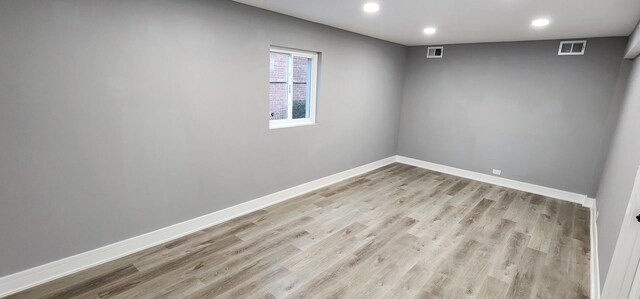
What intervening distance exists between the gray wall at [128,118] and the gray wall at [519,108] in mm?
2737

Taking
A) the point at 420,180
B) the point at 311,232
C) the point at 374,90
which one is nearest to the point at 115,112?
the point at 311,232

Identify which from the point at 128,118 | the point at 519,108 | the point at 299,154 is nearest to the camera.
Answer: the point at 128,118

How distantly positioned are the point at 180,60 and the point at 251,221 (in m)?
1.82

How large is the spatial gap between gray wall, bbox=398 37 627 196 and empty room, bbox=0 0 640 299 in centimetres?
3

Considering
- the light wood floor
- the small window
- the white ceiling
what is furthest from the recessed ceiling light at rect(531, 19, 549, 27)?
the small window

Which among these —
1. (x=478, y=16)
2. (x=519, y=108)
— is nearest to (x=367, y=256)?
(x=478, y=16)

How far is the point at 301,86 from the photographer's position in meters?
4.16

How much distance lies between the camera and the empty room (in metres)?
2.16

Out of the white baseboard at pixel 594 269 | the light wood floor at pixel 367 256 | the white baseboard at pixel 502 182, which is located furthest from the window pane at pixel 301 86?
the white baseboard at pixel 594 269

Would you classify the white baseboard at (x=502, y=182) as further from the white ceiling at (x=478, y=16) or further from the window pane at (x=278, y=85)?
the window pane at (x=278, y=85)

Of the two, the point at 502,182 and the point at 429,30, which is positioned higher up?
the point at 429,30

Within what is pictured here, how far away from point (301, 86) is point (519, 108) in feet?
11.4

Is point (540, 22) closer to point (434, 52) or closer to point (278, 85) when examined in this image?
point (434, 52)

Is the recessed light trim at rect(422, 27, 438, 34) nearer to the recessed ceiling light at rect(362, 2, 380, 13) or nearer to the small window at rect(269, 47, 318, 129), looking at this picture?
the recessed ceiling light at rect(362, 2, 380, 13)
